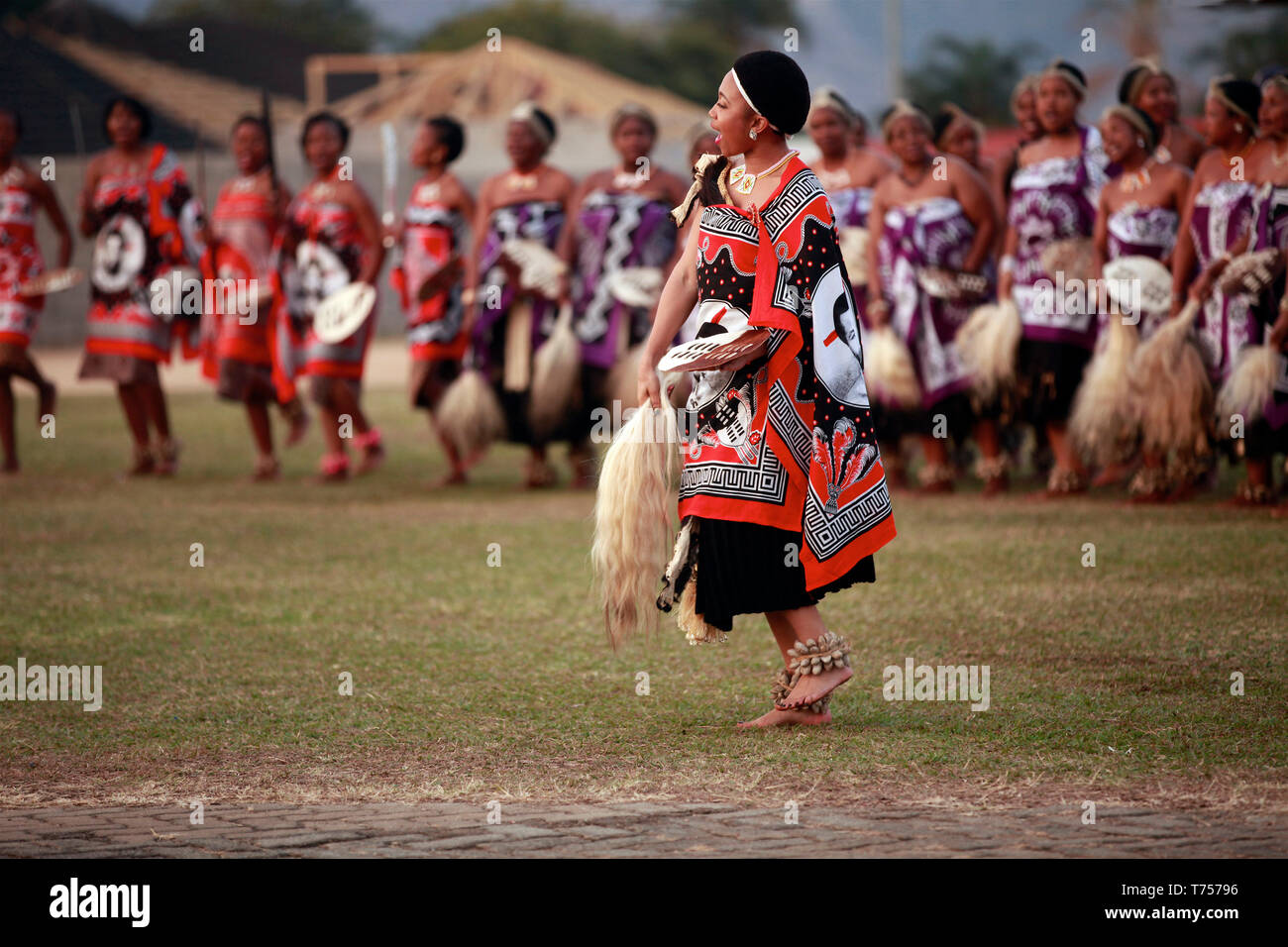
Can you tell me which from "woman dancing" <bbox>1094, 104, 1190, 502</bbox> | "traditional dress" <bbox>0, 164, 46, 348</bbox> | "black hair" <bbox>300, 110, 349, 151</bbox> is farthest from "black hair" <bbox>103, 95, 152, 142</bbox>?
"woman dancing" <bbox>1094, 104, 1190, 502</bbox>

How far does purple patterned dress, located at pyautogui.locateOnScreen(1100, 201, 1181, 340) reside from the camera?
984 centimetres

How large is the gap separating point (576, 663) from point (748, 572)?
1593mm

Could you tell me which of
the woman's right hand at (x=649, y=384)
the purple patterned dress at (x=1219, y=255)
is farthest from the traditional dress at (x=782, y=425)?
the purple patterned dress at (x=1219, y=255)

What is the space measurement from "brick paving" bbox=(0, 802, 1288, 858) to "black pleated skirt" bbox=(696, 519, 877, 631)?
0.79 metres

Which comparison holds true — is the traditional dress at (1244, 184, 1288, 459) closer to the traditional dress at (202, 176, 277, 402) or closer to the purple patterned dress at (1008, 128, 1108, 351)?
the purple patterned dress at (1008, 128, 1108, 351)

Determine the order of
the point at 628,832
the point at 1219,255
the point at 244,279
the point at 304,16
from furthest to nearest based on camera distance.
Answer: the point at 304,16 → the point at 244,279 → the point at 1219,255 → the point at 628,832

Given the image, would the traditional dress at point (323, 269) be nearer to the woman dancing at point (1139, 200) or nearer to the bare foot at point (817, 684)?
the woman dancing at point (1139, 200)

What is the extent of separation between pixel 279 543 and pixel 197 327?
11.4ft

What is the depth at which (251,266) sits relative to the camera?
12.4m

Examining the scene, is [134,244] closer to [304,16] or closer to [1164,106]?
[1164,106]

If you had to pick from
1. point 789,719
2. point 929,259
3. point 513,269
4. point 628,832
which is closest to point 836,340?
point 789,719

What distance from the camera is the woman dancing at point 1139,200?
977cm

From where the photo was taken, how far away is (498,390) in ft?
38.5

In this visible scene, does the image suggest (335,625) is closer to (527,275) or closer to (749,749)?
(749,749)
